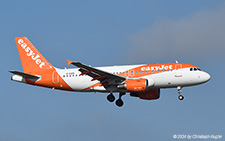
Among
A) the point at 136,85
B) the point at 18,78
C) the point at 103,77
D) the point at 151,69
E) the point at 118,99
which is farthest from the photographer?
the point at 118,99

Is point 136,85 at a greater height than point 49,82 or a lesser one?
lesser

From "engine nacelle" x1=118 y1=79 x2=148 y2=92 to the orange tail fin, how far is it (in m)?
10.2

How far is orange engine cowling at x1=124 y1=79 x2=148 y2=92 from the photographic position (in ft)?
162

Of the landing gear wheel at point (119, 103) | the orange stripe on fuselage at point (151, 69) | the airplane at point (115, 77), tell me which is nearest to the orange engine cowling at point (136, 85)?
the airplane at point (115, 77)

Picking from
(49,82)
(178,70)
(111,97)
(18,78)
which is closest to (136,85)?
(178,70)

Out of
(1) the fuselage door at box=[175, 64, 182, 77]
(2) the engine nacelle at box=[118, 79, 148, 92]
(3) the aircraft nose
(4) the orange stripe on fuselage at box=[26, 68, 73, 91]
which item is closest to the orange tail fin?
(4) the orange stripe on fuselage at box=[26, 68, 73, 91]

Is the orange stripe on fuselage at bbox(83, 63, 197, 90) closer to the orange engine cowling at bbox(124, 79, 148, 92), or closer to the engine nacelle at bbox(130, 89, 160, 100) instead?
the orange engine cowling at bbox(124, 79, 148, 92)

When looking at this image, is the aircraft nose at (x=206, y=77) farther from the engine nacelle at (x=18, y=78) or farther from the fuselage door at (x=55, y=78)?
the engine nacelle at (x=18, y=78)

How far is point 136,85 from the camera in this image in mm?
49562

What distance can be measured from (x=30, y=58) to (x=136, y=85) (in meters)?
14.7

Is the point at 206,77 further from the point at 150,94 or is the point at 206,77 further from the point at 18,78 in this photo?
the point at 18,78

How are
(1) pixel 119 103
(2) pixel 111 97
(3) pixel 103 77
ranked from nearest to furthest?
(3) pixel 103 77
(2) pixel 111 97
(1) pixel 119 103

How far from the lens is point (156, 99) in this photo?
181 ft

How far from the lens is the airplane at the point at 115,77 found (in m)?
50.0
